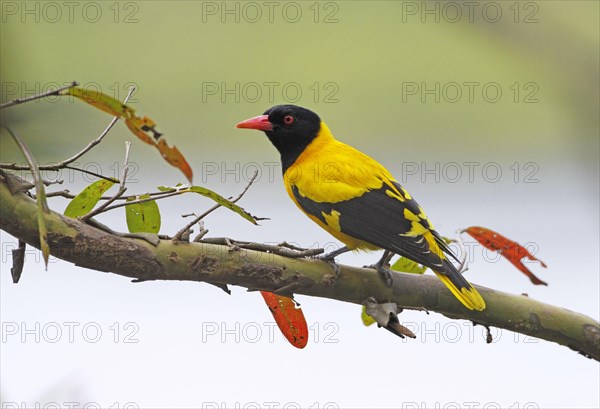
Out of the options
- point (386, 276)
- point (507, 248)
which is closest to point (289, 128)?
point (507, 248)

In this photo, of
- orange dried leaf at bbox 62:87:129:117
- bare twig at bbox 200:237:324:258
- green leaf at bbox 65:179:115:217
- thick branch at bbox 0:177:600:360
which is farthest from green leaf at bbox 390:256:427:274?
orange dried leaf at bbox 62:87:129:117

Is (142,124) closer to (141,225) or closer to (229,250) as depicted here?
(229,250)

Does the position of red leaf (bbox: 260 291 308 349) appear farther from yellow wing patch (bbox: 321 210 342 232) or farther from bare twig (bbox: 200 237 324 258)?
yellow wing patch (bbox: 321 210 342 232)

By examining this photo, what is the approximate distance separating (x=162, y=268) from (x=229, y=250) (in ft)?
0.33

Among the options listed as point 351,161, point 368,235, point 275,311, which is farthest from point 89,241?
point 351,161

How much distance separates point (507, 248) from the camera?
1.40 metres

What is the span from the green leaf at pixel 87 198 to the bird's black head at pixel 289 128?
1170 mm

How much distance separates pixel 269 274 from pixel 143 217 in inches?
9.9

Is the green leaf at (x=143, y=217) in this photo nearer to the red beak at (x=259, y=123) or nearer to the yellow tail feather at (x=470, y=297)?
the yellow tail feather at (x=470, y=297)

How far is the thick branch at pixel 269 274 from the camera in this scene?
86 centimetres

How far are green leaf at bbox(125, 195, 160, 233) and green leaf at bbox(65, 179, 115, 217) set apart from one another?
0.08 meters

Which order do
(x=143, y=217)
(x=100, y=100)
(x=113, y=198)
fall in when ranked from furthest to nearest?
(x=143, y=217) → (x=113, y=198) → (x=100, y=100)

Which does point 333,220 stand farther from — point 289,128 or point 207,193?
point 207,193

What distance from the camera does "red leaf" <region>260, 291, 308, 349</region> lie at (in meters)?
1.25
